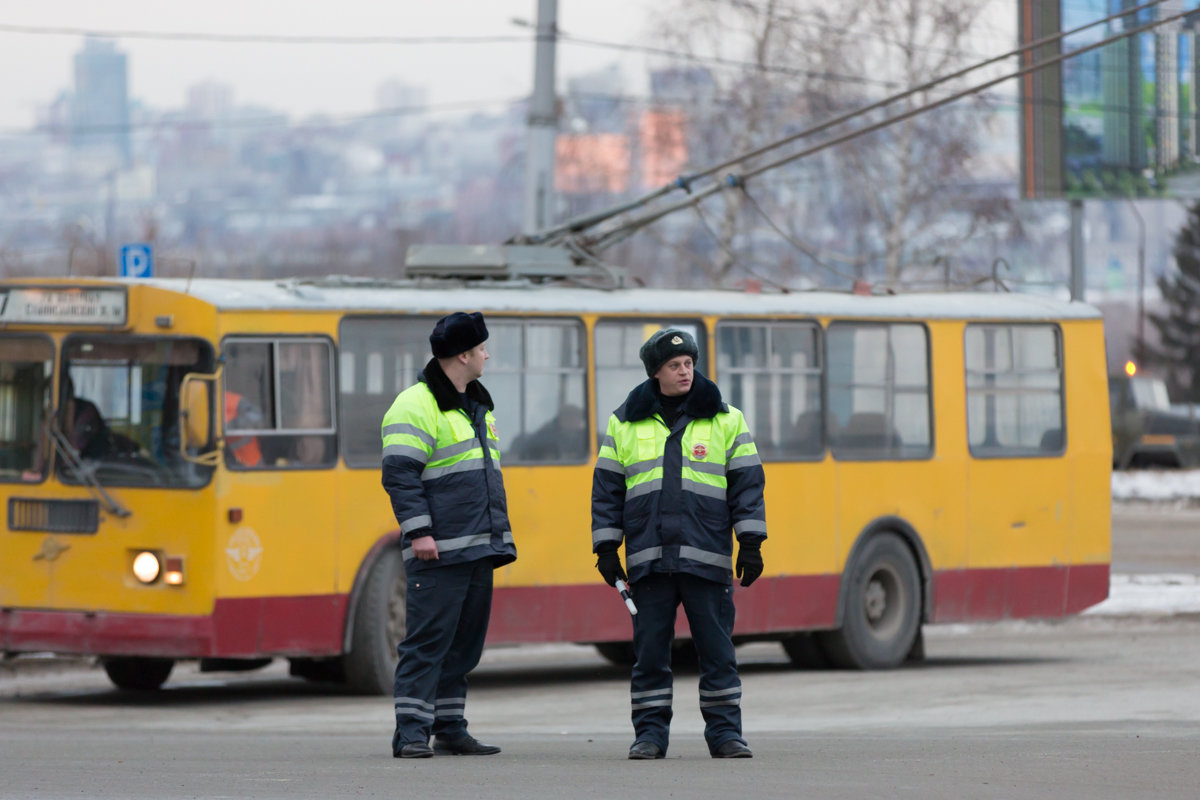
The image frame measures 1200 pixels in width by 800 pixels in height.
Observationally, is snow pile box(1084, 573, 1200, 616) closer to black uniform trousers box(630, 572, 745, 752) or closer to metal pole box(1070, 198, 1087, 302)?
black uniform trousers box(630, 572, 745, 752)

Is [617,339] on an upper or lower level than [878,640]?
upper

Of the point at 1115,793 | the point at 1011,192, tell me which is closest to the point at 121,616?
the point at 1115,793

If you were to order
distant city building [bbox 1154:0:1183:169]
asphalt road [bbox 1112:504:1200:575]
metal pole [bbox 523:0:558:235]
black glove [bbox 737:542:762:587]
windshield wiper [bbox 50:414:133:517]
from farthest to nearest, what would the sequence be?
distant city building [bbox 1154:0:1183:169]
asphalt road [bbox 1112:504:1200:575]
metal pole [bbox 523:0:558:235]
windshield wiper [bbox 50:414:133:517]
black glove [bbox 737:542:762:587]

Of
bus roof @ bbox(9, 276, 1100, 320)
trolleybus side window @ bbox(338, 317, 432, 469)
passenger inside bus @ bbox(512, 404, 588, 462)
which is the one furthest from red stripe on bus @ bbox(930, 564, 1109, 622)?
trolleybus side window @ bbox(338, 317, 432, 469)

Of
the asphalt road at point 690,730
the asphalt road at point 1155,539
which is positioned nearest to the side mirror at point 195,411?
the asphalt road at point 690,730

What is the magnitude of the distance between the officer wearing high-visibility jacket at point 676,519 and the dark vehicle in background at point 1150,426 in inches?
1407

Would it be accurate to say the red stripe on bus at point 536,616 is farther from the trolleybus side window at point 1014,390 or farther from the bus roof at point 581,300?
the bus roof at point 581,300

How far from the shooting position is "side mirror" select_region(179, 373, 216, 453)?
11477mm

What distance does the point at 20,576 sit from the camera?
11.8m

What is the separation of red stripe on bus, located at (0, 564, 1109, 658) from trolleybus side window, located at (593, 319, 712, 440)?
3.75 ft

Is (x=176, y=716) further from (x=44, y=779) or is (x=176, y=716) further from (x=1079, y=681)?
(x=1079, y=681)

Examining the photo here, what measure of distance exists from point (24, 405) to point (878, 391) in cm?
568

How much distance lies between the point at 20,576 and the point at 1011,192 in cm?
4131

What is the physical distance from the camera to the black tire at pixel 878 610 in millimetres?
14070
